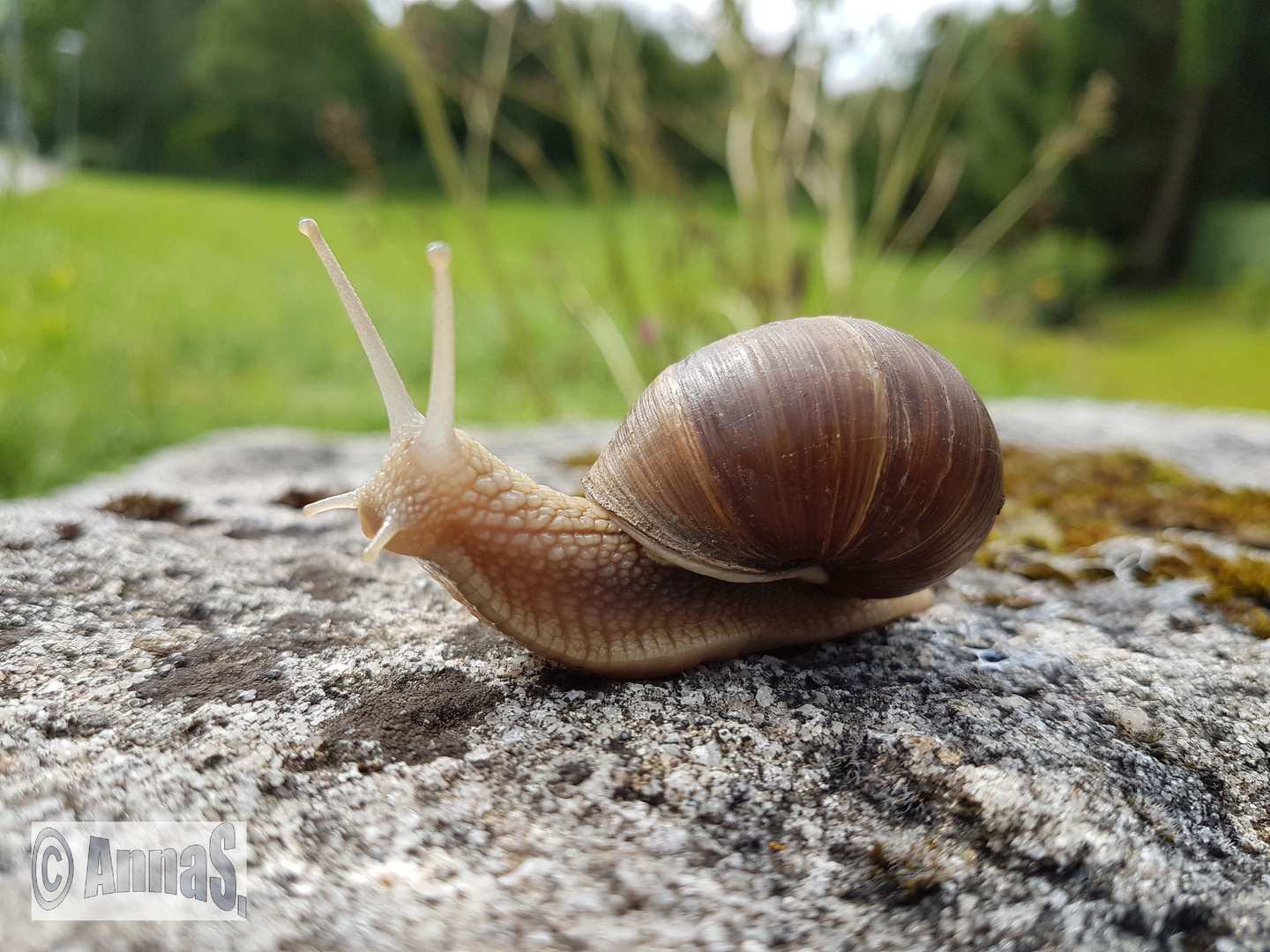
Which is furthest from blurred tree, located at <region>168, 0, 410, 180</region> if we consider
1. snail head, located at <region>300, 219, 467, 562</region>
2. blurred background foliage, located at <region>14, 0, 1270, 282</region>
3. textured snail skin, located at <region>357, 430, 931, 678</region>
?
textured snail skin, located at <region>357, 430, 931, 678</region>

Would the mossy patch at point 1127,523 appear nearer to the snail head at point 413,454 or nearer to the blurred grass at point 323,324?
the snail head at point 413,454

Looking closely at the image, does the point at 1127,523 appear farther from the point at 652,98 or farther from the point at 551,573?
the point at 652,98

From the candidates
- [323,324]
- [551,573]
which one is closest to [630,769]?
[551,573]

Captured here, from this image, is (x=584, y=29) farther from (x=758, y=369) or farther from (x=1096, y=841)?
(x=1096, y=841)

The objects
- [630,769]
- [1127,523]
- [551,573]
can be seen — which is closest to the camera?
[630,769]

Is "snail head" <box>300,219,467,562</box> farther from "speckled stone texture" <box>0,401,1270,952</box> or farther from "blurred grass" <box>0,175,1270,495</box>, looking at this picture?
"blurred grass" <box>0,175,1270,495</box>

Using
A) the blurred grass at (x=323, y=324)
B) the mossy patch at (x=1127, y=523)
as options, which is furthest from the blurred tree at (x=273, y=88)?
the mossy patch at (x=1127, y=523)

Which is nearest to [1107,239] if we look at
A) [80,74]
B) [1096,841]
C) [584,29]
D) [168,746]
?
[584,29]
